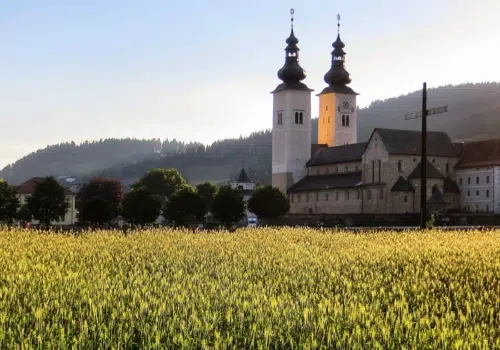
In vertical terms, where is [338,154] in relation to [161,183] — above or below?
above

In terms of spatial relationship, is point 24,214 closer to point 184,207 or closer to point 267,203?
point 184,207

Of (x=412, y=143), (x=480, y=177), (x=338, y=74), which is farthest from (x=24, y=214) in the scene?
(x=338, y=74)

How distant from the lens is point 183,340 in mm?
Result: 10758

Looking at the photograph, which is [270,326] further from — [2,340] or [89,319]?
[2,340]

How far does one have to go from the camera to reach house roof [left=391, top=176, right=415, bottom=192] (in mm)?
107125

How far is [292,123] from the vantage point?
136m

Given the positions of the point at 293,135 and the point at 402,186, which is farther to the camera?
the point at 293,135

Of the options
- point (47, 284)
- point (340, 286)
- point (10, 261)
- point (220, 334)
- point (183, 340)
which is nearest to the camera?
point (183, 340)

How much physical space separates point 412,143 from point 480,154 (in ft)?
31.2

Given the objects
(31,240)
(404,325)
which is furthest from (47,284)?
(31,240)

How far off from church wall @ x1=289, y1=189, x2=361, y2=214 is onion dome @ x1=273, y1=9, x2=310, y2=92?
19.0 m

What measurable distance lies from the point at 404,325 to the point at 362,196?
10473cm

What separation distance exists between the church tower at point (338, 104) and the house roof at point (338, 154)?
19.1ft

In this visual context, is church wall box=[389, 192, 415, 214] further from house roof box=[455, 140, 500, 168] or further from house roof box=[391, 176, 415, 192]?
house roof box=[455, 140, 500, 168]
